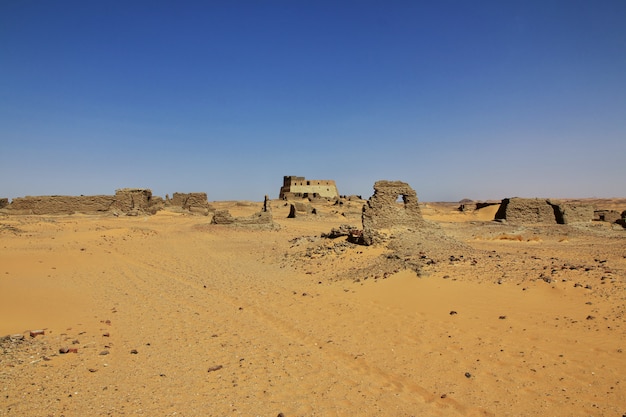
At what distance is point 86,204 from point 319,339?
95.1 ft

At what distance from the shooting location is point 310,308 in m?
8.63

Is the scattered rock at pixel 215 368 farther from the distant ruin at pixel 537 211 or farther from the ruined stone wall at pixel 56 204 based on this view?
the ruined stone wall at pixel 56 204

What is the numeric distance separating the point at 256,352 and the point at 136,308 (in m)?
3.96

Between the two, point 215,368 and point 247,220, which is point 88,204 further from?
point 215,368

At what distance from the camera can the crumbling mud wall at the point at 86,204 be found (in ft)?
92.8

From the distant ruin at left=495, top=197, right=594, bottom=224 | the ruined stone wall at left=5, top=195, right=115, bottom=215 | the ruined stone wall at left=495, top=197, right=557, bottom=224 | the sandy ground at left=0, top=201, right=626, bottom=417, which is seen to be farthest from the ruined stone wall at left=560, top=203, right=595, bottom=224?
the ruined stone wall at left=5, top=195, right=115, bottom=215

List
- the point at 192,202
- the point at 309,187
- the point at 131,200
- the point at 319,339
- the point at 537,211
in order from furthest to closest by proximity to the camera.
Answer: the point at 309,187
the point at 192,202
the point at 131,200
the point at 537,211
the point at 319,339

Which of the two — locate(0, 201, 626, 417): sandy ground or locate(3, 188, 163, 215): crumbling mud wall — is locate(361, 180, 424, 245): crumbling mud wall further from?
locate(3, 188, 163, 215): crumbling mud wall

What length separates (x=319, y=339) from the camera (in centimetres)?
674

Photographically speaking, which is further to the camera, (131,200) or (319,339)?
(131,200)

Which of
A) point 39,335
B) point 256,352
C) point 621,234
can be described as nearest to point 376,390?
point 256,352

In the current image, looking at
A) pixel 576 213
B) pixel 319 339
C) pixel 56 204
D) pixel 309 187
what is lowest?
pixel 319 339

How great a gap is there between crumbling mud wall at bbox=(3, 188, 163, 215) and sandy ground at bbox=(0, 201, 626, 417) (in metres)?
16.9

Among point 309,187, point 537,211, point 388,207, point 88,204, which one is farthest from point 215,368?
point 309,187
